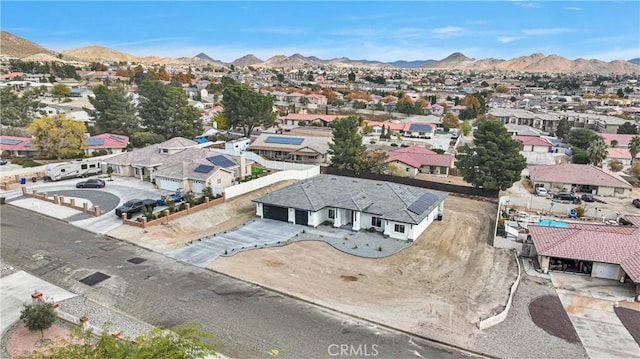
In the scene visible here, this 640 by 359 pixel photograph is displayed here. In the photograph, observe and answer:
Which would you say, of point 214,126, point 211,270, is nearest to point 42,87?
point 214,126

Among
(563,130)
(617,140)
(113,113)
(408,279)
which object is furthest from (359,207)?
(563,130)

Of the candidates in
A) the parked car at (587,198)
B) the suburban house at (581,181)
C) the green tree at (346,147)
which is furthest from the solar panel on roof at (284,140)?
the parked car at (587,198)

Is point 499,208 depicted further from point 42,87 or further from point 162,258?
point 42,87

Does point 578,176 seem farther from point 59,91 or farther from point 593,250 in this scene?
point 59,91

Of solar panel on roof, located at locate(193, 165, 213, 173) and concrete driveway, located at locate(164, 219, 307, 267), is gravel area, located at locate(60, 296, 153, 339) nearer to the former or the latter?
concrete driveway, located at locate(164, 219, 307, 267)

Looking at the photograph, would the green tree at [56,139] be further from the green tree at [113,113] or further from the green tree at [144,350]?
the green tree at [144,350]

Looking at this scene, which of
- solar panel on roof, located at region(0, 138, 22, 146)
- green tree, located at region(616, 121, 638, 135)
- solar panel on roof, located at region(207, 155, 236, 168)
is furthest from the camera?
green tree, located at region(616, 121, 638, 135)

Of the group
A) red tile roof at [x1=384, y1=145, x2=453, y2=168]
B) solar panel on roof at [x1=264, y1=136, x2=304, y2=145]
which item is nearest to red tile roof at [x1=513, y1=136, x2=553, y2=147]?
red tile roof at [x1=384, y1=145, x2=453, y2=168]
